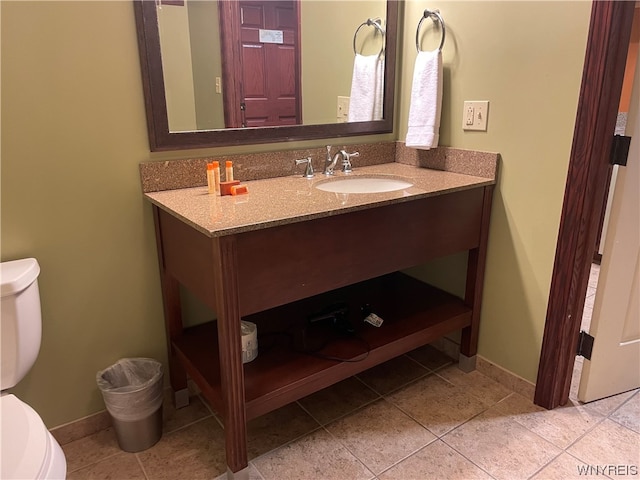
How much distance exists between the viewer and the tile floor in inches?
60.6

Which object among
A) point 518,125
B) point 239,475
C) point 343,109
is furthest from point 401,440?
point 343,109

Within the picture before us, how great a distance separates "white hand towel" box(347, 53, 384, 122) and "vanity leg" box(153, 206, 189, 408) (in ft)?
3.19

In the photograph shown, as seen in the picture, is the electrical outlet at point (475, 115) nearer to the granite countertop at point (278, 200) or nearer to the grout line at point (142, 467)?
the granite countertop at point (278, 200)

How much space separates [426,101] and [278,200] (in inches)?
32.6

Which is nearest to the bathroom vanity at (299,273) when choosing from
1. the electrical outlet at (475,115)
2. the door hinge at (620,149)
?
the electrical outlet at (475,115)

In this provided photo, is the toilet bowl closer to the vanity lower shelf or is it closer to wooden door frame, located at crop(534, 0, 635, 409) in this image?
the vanity lower shelf

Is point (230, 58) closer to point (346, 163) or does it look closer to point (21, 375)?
point (346, 163)

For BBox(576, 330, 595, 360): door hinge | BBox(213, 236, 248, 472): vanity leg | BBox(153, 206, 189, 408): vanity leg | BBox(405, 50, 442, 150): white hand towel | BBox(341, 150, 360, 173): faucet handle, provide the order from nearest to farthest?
BBox(213, 236, 248, 472): vanity leg
BBox(153, 206, 189, 408): vanity leg
BBox(576, 330, 595, 360): door hinge
BBox(405, 50, 442, 150): white hand towel
BBox(341, 150, 360, 173): faucet handle

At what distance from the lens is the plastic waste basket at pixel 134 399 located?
1.56 metres

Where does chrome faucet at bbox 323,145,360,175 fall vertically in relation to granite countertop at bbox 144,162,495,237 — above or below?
above

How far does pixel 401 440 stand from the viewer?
5.49 feet

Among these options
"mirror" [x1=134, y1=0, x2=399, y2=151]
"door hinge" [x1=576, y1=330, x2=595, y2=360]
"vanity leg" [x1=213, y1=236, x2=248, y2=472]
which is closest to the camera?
"vanity leg" [x1=213, y1=236, x2=248, y2=472]

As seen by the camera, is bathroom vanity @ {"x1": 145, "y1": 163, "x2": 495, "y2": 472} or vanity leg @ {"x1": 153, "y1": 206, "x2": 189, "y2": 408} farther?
vanity leg @ {"x1": 153, "y1": 206, "x2": 189, "y2": 408}

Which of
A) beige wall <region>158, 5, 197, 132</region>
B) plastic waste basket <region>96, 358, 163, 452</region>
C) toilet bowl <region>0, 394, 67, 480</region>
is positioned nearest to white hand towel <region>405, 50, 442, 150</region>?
beige wall <region>158, 5, 197, 132</region>
